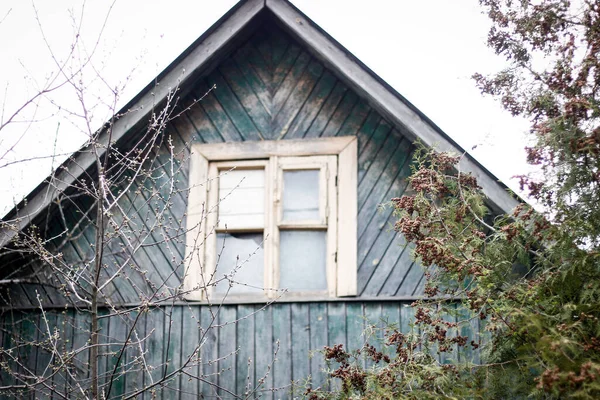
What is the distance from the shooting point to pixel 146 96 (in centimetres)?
758

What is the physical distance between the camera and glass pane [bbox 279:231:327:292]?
7.27 meters

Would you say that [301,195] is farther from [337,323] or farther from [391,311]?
[391,311]

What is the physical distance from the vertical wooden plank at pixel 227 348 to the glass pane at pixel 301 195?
1060mm

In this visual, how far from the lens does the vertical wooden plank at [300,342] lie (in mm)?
6957

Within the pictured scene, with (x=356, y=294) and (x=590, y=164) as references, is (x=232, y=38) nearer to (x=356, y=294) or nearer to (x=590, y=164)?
(x=356, y=294)

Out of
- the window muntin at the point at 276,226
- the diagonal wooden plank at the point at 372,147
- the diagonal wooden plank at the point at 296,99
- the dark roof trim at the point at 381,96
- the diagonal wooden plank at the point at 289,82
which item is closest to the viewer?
the dark roof trim at the point at 381,96

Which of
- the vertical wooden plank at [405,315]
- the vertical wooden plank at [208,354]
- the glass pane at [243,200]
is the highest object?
the glass pane at [243,200]

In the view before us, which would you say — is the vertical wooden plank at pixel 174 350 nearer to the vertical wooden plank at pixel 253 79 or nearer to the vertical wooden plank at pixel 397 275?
the vertical wooden plank at pixel 397 275

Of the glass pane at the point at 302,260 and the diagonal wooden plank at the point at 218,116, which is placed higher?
the diagonal wooden plank at the point at 218,116

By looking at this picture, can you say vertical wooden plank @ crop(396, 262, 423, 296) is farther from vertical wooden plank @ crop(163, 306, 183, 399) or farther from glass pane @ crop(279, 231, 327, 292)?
vertical wooden plank @ crop(163, 306, 183, 399)

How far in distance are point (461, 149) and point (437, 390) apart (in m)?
2.24

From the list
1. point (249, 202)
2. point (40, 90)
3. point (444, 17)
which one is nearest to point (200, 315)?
point (249, 202)

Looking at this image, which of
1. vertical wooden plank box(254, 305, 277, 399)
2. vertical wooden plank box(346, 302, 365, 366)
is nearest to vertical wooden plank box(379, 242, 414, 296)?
vertical wooden plank box(346, 302, 365, 366)

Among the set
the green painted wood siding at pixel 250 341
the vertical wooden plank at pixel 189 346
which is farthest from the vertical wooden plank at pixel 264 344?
the vertical wooden plank at pixel 189 346
